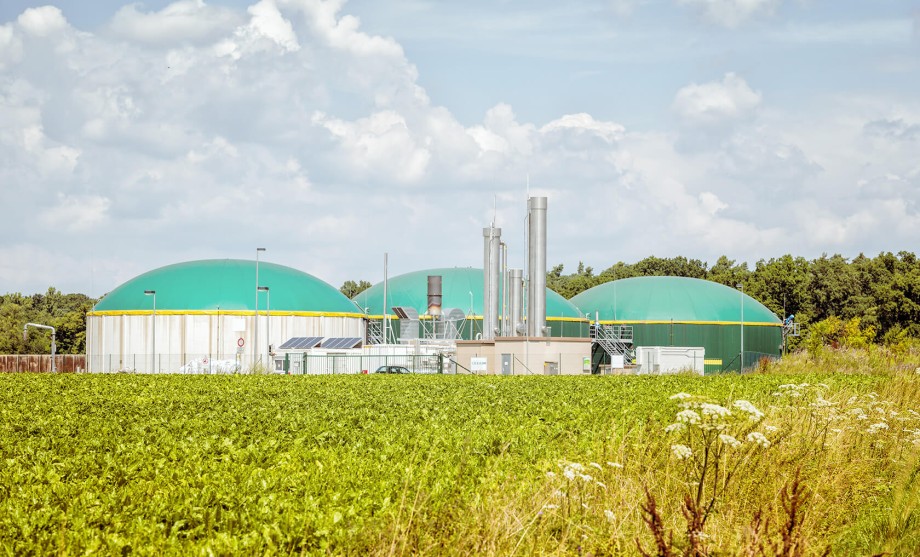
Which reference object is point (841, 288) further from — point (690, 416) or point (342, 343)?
point (690, 416)

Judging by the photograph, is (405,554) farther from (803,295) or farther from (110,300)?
(803,295)

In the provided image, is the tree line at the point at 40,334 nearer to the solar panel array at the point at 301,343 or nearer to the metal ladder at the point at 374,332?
the metal ladder at the point at 374,332

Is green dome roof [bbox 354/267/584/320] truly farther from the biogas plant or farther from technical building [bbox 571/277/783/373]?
technical building [bbox 571/277/783/373]

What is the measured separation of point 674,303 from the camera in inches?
3216

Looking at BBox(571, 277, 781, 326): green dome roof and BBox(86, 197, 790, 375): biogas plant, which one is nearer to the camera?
BBox(86, 197, 790, 375): biogas plant

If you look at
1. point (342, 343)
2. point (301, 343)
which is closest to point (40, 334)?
point (301, 343)

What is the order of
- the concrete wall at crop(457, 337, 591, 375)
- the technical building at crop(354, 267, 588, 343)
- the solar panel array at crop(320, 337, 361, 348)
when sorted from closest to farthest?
the concrete wall at crop(457, 337, 591, 375) < the solar panel array at crop(320, 337, 361, 348) < the technical building at crop(354, 267, 588, 343)

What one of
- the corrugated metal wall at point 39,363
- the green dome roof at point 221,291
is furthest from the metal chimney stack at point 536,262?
the corrugated metal wall at point 39,363

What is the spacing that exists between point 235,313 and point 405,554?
66.3 meters

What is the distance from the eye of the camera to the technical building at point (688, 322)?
80312 mm

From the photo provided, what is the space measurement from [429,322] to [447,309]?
178 cm

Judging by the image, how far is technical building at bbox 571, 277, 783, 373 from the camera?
80.3m

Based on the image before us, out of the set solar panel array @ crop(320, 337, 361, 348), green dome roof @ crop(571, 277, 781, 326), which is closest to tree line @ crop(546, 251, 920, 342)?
green dome roof @ crop(571, 277, 781, 326)

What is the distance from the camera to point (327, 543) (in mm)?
6781
